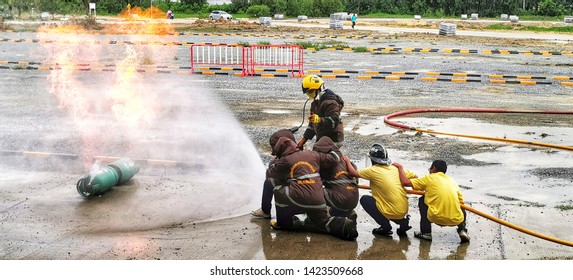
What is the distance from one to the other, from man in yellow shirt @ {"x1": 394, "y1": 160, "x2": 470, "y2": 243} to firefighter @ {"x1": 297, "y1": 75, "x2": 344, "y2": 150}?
5.37 ft

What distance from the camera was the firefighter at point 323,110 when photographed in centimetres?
984

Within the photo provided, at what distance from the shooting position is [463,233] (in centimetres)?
843

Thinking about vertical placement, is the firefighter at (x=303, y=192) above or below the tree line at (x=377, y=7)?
below

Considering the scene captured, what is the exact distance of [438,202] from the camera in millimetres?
8312

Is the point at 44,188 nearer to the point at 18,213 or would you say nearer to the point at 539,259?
the point at 18,213

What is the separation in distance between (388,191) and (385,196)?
0.27 ft

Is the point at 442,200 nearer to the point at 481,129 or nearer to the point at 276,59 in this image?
the point at 481,129

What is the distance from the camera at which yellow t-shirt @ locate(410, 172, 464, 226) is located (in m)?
8.26

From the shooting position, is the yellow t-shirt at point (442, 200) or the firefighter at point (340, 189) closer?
the yellow t-shirt at point (442, 200)

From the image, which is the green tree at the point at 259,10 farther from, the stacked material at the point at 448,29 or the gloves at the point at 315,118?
the gloves at the point at 315,118

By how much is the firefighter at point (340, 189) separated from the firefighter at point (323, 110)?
95 cm

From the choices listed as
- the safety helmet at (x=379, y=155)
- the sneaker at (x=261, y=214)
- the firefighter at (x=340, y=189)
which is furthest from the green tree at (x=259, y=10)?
the safety helmet at (x=379, y=155)

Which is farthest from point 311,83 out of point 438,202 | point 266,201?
point 438,202

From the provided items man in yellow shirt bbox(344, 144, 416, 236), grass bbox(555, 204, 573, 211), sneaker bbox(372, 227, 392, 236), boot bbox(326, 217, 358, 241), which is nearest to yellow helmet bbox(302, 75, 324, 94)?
man in yellow shirt bbox(344, 144, 416, 236)
